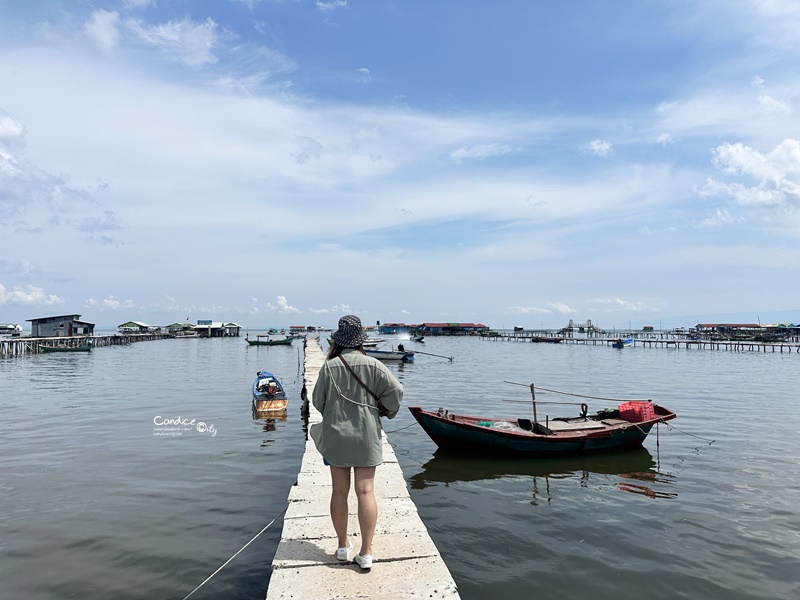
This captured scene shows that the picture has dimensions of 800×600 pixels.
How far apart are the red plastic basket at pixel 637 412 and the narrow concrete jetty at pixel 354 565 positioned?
10132 millimetres

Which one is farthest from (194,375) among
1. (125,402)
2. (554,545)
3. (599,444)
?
(554,545)

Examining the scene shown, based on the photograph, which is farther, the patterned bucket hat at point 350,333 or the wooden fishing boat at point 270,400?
the wooden fishing boat at point 270,400

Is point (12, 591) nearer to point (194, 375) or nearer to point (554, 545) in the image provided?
point (554, 545)

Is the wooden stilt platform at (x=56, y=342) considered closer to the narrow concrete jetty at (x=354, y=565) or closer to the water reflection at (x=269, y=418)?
the water reflection at (x=269, y=418)

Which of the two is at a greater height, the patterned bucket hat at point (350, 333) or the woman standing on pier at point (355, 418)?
the patterned bucket hat at point (350, 333)

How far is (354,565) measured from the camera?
4848 mm

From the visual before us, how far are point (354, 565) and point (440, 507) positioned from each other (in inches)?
208

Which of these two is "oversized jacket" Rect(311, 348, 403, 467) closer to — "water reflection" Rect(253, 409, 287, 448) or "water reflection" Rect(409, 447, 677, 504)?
"water reflection" Rect(409, 447, 677, 504)

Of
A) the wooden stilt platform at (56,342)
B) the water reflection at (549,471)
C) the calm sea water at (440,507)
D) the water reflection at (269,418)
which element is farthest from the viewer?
the wooden stilt platform at (56,342)

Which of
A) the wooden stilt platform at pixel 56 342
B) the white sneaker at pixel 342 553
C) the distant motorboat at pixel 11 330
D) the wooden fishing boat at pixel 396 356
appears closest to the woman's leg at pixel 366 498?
the white sneaker at pixel 342 553

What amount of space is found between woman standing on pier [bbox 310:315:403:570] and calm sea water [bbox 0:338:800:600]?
3111mm

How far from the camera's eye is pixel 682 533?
333 inches

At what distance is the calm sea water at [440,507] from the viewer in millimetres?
6828

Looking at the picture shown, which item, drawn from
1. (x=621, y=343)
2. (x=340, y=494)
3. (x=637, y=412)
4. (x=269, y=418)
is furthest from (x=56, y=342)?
(x=621, y=343)
